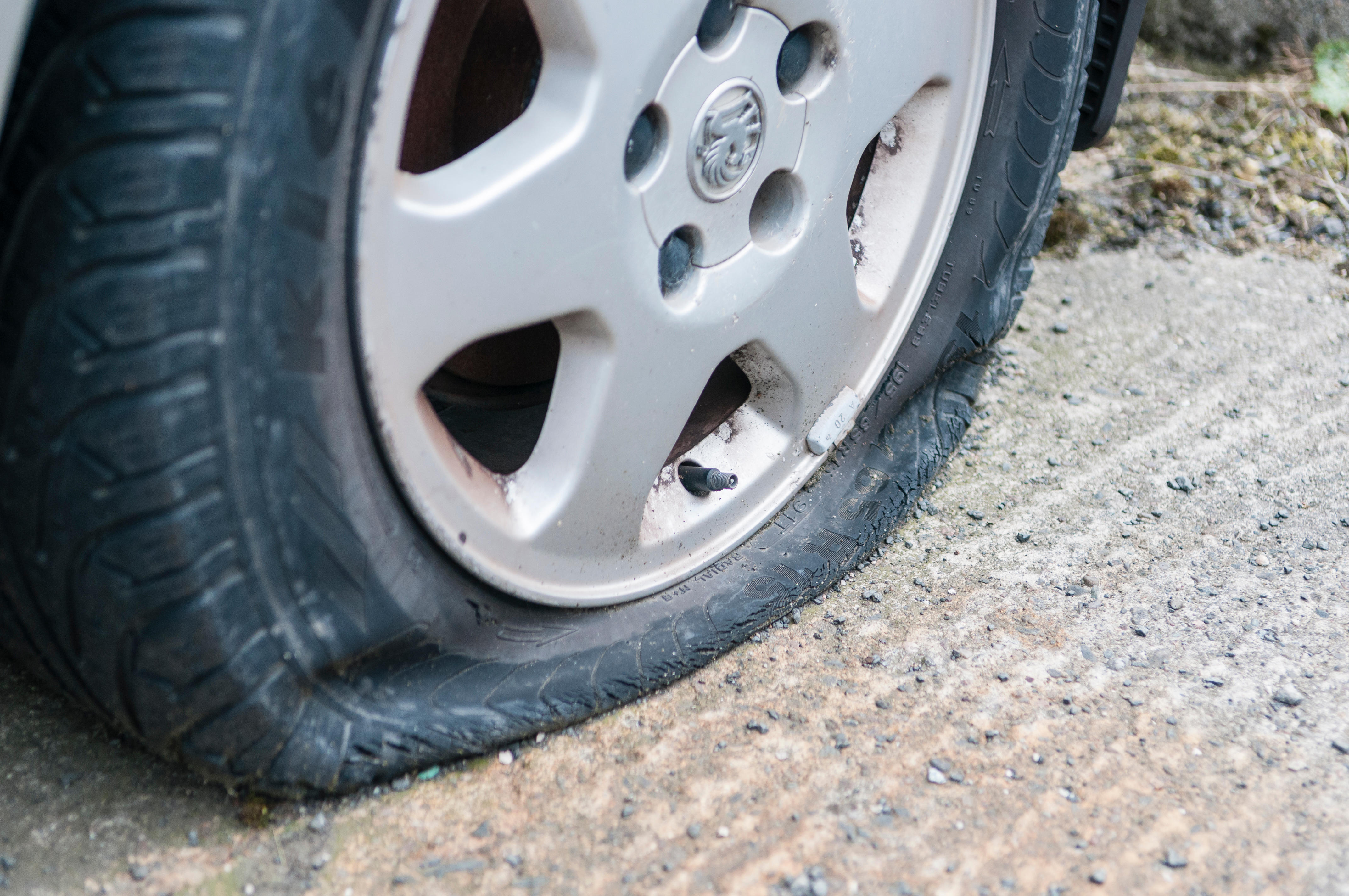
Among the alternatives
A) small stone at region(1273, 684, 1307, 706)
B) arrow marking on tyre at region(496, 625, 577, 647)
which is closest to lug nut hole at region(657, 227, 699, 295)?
arrow marking on tyre at region(496, 625, 577, 647)

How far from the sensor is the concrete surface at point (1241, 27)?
3.00 metres

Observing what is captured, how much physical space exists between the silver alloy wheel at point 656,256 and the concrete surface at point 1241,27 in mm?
2159

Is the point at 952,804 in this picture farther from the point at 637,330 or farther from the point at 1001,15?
the point at 1001,15

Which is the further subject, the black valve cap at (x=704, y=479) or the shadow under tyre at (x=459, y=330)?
the black valve cap at (x=704, y=479)

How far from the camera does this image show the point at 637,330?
1130mm

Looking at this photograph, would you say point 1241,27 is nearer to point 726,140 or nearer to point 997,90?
point 997,90

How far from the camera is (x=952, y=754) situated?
1.20 meters

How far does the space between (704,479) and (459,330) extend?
460 mm

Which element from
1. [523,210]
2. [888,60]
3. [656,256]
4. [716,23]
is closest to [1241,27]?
[888,60]

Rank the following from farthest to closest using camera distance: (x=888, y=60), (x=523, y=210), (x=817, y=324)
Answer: (x=817, y=324) → (x=888, y=60) → (x=523, y=210)

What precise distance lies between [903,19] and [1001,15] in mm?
214

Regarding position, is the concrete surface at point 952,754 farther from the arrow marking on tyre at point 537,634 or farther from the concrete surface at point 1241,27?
the concrete surface at point 1241,27

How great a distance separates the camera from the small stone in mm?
1271

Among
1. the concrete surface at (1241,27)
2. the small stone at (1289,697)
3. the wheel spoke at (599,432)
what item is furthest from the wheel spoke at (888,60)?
the concrete surface at (1241,27)
